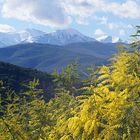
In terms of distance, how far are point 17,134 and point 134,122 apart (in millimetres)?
6268

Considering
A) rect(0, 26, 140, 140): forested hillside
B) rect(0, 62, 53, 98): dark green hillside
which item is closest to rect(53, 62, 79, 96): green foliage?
rect(0, 26, 140, 140): forested hillside

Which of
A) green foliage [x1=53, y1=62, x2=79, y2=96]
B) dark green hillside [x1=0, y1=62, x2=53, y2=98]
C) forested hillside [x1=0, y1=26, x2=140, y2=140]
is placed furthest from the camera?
dark green hillside [x1=0, y1=62, x2=53, y2=98]

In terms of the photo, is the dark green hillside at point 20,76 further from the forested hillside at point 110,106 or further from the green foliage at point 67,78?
the forested hillside at point 110,106

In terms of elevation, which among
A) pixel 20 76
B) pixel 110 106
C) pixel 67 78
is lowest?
pixel 20 76

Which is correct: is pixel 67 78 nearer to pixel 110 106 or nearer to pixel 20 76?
pixel 110 106

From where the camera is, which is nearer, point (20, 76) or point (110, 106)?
point (110, 106)

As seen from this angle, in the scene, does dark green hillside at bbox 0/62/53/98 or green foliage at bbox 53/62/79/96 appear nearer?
green foliage at bbox 53/62/79/96

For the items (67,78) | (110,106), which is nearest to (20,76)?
(67,78)

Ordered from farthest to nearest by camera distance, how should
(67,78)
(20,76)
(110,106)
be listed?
(20,76)
(67,78)
(110,106)

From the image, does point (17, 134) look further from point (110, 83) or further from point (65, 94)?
point (65, 94)

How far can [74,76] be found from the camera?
23.7 metres

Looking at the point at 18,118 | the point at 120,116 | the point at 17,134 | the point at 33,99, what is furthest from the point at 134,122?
the point at 33,99

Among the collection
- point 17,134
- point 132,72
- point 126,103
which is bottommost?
point 17,134

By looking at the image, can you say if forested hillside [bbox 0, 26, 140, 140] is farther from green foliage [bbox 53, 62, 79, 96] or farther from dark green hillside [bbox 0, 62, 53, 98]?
dark green hillside [bbox 0, 62, 53, 98]
